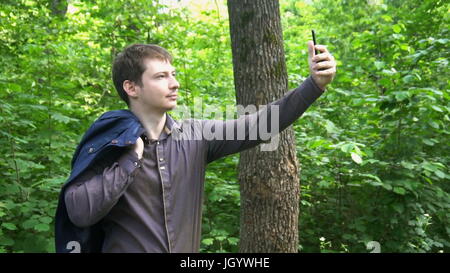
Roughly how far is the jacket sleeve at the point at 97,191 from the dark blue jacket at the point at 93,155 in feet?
0.18

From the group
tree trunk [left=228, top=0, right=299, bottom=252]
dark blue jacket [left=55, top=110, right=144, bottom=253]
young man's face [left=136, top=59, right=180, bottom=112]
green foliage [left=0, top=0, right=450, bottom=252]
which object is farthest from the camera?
A: green foliage [left=0, top=0, right=450, bottom=252]

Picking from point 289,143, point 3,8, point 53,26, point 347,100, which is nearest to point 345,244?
point 347,100

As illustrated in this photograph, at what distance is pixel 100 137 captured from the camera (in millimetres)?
1905

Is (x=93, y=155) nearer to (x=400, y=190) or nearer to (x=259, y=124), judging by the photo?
(x=259, y=124)

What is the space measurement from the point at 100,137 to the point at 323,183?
338 centimetres

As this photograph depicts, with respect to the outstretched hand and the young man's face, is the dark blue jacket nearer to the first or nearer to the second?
the young man's face

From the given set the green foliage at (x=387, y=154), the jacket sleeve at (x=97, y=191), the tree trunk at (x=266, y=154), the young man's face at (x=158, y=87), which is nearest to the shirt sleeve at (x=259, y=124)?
the young man's face at (x=158, y=87)

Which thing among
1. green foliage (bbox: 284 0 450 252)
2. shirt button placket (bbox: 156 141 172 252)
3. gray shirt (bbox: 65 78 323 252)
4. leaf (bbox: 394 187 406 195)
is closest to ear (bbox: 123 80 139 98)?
gray shirt (bbox: 65 78 323 252)

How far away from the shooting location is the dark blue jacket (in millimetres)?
1835

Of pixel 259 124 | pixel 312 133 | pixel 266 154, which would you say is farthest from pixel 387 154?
pixel 259 124

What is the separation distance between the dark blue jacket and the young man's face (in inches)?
6.0

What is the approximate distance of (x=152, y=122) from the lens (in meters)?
2.08

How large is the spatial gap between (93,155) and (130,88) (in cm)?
47
